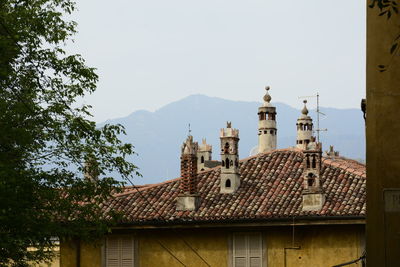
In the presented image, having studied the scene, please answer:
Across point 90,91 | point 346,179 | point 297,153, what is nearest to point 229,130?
point 297,153

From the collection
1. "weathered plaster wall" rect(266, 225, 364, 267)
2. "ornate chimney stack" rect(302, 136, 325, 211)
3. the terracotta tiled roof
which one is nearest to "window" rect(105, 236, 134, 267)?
the terracotta tiled roof

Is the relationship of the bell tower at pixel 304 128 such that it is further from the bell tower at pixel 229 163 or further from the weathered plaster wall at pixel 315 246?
the weathered plaster wall at pixel 315 246

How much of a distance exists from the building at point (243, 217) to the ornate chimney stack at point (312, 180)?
1.2 inches

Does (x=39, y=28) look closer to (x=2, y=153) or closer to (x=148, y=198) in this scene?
(x=2, y=153)

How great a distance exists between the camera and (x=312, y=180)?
30219 millimetres

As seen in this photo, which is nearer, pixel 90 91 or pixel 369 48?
pixel 369 48

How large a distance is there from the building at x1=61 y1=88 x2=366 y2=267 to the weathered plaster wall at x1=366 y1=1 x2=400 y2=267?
1468cm

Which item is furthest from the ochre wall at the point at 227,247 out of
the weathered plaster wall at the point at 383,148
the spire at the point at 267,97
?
the spire at the point at 267,97

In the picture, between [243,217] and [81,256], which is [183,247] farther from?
[81,256]

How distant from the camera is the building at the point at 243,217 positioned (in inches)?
1140

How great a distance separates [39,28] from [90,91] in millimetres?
2065

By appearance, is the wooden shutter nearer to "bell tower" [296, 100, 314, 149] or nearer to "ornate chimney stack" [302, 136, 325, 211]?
"ornate chimney stack" [302, 136, 325, 211]

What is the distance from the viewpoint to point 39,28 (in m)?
23.9

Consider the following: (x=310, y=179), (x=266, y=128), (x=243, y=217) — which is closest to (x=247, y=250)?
(x=243, y=217)
